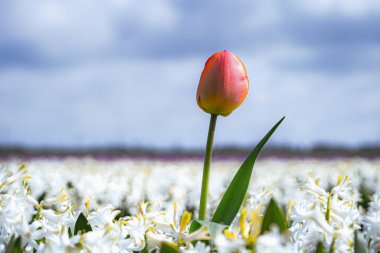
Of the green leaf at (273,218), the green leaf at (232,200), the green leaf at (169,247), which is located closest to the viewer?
the green leaf at (169,247)

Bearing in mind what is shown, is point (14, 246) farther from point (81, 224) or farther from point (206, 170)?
point (206, 170)

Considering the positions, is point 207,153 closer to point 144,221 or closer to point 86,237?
point 144,221

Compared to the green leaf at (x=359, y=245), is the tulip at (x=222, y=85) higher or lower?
higher

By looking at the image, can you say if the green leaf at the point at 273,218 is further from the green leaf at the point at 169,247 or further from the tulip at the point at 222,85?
the tulip at the point at 222,85

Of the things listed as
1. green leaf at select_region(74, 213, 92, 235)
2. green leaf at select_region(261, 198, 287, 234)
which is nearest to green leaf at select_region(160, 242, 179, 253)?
green leaf at select_region(261, 198, 287, 234)

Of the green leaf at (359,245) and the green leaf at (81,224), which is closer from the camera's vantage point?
the green leaf at (359,245)

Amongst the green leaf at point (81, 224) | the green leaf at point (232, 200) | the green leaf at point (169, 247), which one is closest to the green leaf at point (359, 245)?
the green leaf at point (232, 200)

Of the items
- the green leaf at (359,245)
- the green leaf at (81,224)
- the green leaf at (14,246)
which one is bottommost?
the green leaf at (14,246)
